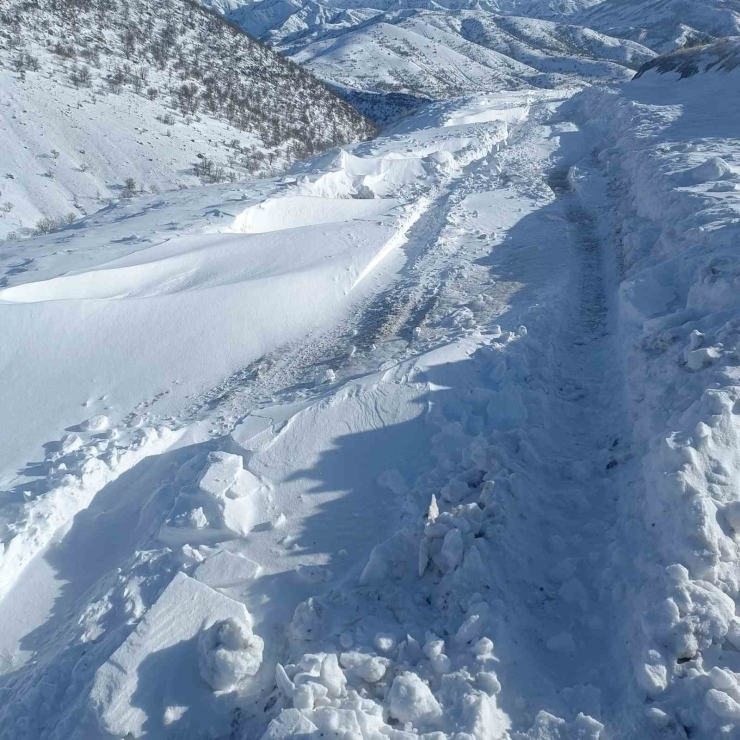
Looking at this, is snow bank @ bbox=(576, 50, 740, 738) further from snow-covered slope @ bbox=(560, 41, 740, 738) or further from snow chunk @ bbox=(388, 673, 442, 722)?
snow chunk @ bbox=(388, 673, 442, 722)

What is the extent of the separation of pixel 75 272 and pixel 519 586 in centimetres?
746

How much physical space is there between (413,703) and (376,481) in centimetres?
204

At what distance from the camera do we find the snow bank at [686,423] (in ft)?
9.61

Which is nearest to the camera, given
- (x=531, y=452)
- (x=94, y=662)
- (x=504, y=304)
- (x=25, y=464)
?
(x=94, y=662)

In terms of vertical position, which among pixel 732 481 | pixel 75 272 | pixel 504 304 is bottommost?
pixel 504 304

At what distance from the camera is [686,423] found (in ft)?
13.3

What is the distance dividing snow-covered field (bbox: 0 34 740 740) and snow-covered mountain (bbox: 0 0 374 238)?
10.1 m

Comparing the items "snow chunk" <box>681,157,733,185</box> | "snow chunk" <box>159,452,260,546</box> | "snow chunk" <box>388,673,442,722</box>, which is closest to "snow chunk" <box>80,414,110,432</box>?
"snow chunk" <box>159,452,260,546</box>

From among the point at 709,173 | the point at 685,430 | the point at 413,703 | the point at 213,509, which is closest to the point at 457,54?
the point at 709,173

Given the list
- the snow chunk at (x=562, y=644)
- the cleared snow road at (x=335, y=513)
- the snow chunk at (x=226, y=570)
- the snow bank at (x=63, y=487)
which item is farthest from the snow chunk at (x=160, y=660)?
the snow chunk at (x=562, y=644)

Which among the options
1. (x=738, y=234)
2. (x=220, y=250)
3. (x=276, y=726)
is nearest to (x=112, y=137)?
(x=220, y=250)

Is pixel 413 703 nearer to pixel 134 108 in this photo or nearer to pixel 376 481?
pixel 376 481

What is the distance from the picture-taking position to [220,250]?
889 centimetres

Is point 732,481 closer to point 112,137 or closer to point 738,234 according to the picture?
point 738,234
